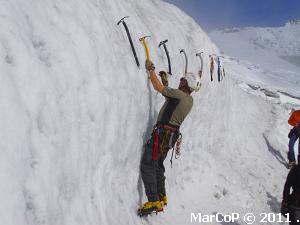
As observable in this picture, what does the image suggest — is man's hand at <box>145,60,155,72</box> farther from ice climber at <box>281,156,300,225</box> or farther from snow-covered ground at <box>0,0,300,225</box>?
ice climber at <box>281,156,300,225</box>

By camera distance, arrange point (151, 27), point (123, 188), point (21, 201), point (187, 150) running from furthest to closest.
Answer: point (187, 150) → point (151, 27) → point (123, 188) → point (21, 201)

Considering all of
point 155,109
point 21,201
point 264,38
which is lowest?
point 21,201

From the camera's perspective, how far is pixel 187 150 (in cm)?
1123

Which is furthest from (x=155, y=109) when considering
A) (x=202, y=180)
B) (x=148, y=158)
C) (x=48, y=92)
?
(x=48, y=92)

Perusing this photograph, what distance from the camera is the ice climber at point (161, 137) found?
7535mm

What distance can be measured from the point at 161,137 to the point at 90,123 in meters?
1.87

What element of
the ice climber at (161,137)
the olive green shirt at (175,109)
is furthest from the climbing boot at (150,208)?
the olive green shirt at (175,109)

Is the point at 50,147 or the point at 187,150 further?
the point at 187,150

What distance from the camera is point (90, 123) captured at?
20.1ft

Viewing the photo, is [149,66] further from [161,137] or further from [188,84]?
[161,137]

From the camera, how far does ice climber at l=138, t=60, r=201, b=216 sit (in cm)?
754

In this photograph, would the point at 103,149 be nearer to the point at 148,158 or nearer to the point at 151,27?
the point at 148,158

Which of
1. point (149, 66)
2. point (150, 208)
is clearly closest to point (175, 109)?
point (149, 66)

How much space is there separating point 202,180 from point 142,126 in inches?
148
